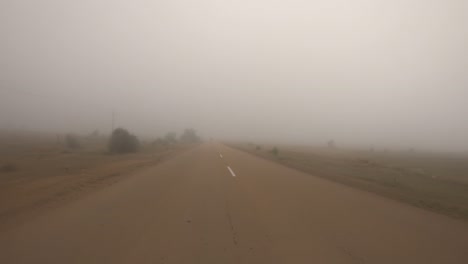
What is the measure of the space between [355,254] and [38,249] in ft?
16.0

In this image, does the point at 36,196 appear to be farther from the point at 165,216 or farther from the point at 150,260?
the point at 150,260

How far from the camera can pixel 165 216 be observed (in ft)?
22.6

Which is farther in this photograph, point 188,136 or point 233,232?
point 188,136

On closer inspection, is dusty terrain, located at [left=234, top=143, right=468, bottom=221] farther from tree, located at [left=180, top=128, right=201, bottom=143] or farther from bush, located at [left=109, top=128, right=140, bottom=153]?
tree, located at [left=180, top=128, right=201, bottom=143]

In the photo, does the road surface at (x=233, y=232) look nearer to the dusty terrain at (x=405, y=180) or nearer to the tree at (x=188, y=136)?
the dusty terrain at (x=405, y=180)

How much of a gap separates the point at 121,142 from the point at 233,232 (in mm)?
33418

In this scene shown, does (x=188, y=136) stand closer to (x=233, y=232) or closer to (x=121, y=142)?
(x=121, y=142)

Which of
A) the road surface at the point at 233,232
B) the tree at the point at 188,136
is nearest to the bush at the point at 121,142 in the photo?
the road surface at the point at 233,232

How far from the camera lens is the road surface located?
183 inches

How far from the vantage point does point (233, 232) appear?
5852 millimetres

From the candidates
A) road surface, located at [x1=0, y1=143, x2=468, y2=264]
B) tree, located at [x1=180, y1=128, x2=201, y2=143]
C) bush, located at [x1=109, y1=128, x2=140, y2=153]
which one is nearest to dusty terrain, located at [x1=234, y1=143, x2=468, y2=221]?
road surface, located at [x1=0, y1=143, x2=468, y2=264]

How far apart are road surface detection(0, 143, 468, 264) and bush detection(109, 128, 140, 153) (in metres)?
28.1

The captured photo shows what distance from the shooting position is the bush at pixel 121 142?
3606 centimetres

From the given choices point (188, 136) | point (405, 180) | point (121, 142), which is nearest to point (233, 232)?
point (405, 180)
